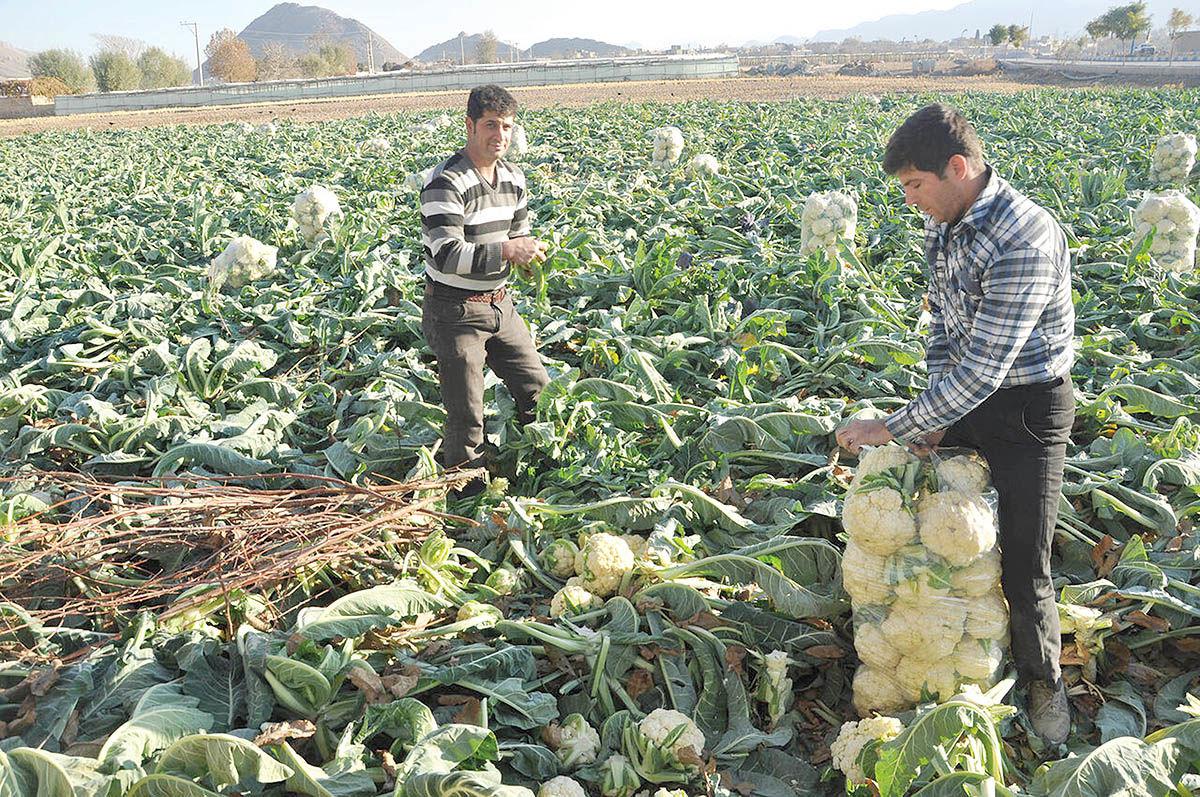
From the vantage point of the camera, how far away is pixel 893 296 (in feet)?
21.8

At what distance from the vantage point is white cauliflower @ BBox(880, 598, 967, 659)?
271 cm

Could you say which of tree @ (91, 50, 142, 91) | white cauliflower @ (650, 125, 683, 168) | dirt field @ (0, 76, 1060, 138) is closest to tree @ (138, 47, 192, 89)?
tree @ (91, 50, 142, 91)

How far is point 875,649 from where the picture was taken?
282cm

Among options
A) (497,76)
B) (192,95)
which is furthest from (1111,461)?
(497,76)

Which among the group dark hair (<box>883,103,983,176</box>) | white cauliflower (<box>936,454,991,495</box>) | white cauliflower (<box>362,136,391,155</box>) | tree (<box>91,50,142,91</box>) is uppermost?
tree (<box>91,50,142,91</box>)

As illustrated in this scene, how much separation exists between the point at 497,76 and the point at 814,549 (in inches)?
2218

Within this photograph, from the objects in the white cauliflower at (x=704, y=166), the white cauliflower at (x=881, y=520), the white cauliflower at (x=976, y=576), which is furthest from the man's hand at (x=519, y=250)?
the white cauliflower at (x=704, y=166)

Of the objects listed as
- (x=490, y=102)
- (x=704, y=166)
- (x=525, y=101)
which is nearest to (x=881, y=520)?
(x=490, y=102)

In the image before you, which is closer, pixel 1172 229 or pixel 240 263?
pixel 1172 229

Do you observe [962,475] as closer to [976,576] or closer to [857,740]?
[976,576]

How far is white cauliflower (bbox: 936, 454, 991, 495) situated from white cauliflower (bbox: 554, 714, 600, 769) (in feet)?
4.53

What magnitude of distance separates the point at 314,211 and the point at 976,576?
24.0 ft

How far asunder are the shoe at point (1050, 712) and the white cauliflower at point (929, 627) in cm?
38

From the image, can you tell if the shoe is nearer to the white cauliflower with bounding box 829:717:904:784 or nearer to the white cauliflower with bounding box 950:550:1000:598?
the white cauliflower with bounding box 950:550:1000:598
